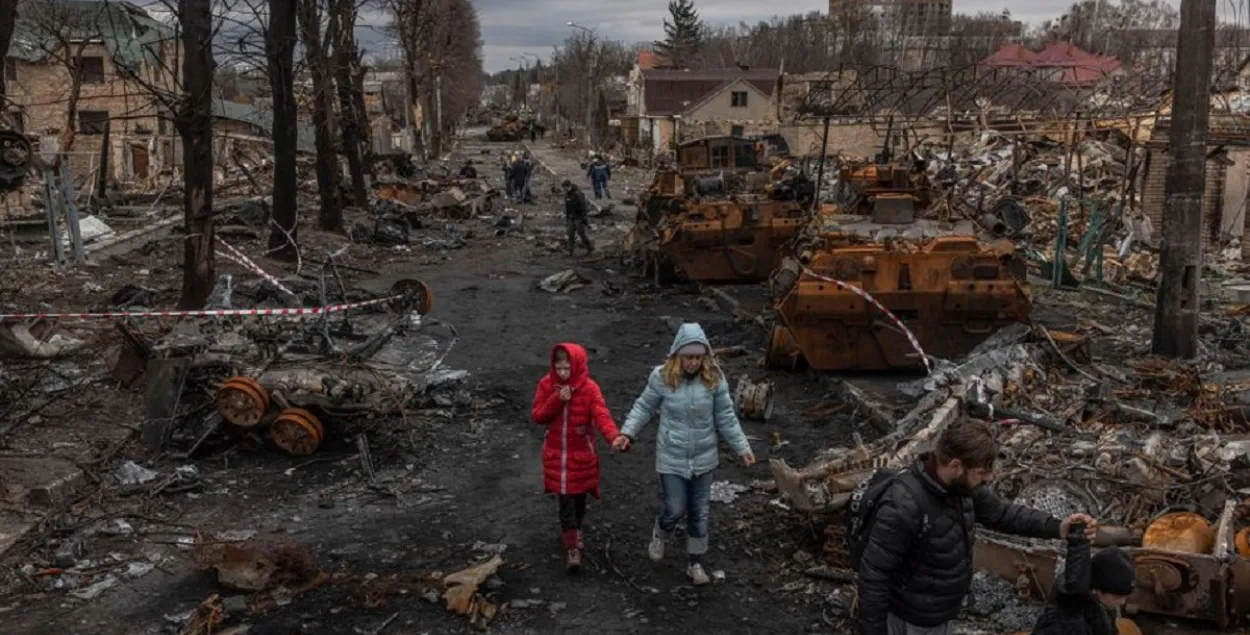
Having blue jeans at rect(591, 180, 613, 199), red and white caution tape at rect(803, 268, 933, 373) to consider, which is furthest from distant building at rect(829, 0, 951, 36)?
red and white caution tape at rect(803, 268, 933, 373)

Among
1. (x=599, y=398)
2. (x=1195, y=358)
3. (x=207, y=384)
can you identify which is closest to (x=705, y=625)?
(x=599, y=398)

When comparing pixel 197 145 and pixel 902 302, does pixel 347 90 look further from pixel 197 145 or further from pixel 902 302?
pixel 902 302

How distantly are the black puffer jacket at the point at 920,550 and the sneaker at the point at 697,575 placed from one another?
7.84 feet

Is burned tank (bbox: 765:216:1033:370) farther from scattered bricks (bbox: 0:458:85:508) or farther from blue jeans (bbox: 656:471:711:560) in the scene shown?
scattered bricks (bbox: 0:458:85:508)

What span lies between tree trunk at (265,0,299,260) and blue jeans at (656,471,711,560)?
1330 cm

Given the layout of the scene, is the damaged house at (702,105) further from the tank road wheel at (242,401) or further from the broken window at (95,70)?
the tank road wheel at (242,401)

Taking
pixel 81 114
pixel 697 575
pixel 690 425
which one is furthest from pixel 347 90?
pixel 697 575

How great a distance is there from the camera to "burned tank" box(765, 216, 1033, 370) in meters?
10.2

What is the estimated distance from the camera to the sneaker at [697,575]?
627 cm

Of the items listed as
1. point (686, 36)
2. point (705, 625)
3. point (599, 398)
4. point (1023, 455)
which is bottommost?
point (705, 625)

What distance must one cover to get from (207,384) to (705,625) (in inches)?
186

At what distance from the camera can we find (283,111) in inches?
730

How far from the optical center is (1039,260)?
17.2m

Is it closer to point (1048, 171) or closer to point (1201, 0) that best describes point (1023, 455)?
point (1201, 0)
